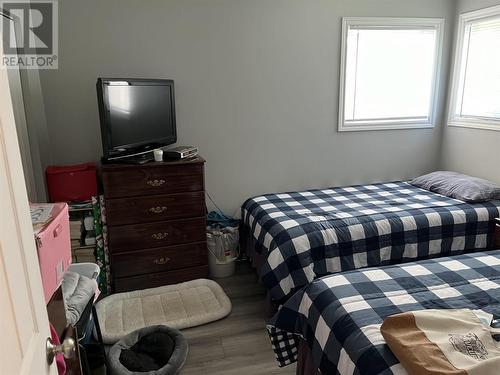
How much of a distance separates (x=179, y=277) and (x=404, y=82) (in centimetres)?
277

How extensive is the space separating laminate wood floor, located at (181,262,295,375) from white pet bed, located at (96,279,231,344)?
8 centimetres

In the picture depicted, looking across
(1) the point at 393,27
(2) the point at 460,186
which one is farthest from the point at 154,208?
(1) the point at 393,27

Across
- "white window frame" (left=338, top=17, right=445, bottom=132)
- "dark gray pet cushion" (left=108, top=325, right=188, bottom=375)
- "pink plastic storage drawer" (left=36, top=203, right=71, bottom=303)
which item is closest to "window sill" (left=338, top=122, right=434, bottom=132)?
"white window frame" (left=338, top=17, right=445, bottom=132)

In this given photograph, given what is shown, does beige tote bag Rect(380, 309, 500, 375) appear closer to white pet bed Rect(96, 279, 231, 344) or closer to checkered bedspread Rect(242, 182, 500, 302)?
checkered bedspread Rect(242, 182, 500, 302)

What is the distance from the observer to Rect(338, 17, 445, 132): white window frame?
11.2 ft

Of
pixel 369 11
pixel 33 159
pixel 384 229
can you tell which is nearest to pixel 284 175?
pixel 384 229

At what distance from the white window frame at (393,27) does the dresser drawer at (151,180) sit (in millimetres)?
1532

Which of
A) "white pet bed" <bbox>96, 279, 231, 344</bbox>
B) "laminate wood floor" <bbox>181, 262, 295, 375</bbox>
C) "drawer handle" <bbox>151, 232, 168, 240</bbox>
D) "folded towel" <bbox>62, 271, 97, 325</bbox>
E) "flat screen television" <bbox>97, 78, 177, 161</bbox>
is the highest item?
"flat screen television" <bbox>97, 78, 177, 161</bbox>

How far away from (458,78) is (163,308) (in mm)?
3344

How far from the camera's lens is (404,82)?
372 centimetres

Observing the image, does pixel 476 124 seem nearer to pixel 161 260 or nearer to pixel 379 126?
pixel 379 126

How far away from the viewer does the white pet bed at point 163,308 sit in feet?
8.31

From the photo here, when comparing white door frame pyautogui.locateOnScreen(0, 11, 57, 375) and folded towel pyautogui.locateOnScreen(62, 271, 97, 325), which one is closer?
white door frame pyautogui.locateOnScreen(0, 11, 57, 375)

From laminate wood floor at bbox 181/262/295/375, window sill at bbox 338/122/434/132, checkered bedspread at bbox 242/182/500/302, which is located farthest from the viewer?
window sill at bbox 338/122/434/132
